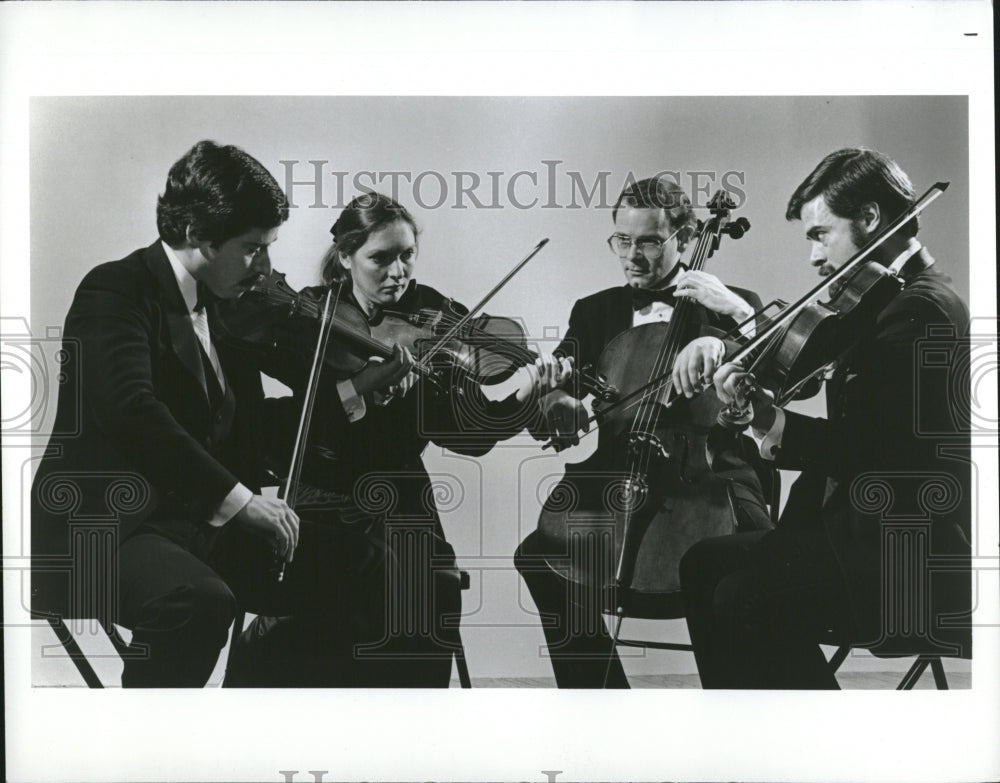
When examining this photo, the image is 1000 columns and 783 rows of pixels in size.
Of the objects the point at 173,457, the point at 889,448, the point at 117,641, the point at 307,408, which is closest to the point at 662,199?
the point at 889,448

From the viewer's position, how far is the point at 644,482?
452cm

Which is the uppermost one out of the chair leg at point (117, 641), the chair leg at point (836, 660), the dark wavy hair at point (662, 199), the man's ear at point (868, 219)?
the dark wavy hair at point (662, 199)

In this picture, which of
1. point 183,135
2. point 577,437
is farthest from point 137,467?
point 577,437

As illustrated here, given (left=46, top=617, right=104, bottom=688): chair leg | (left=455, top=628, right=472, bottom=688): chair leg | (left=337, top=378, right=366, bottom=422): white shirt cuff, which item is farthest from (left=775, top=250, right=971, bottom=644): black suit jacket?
(left=46, top=617, right=104, bottom=688): chair leg

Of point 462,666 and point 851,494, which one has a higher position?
point 851,494

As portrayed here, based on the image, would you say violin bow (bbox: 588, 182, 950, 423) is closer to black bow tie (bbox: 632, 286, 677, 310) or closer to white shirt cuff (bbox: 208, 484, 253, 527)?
black bow tie (bbox: 632, 286, 677, 310)

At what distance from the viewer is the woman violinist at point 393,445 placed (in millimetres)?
4527

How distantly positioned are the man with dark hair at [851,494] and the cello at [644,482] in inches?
4.3

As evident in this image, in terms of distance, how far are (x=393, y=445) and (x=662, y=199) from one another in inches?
49.8

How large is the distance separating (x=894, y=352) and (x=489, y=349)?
1406 millimetres

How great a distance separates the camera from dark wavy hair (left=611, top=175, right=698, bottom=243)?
4.55 metres

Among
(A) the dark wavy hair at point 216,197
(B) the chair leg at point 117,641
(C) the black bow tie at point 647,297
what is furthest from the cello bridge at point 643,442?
(B) the chair leg at point 117,641

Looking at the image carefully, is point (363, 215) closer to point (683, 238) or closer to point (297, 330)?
point (297, 330)
